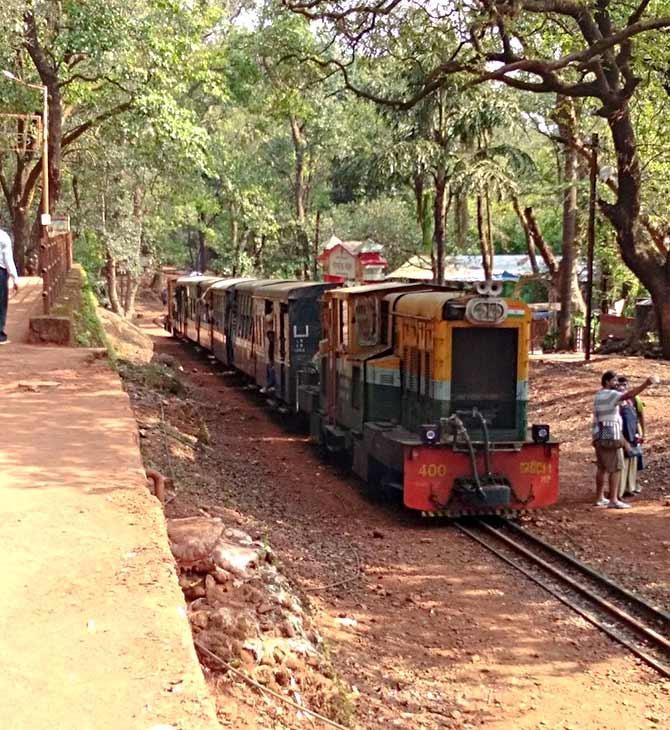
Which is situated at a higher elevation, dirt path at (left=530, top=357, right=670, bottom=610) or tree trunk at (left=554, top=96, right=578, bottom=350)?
tree trunk at (left=554, top=96, right=578, bottom=350)

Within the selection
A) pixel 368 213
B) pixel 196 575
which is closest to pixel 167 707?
pixel 196 575

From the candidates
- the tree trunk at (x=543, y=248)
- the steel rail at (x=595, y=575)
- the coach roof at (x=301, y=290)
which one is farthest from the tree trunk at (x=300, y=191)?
the steel rail at (x=595, y=575)

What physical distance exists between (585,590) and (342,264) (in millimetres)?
11300

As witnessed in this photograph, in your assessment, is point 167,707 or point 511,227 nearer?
point 167,707

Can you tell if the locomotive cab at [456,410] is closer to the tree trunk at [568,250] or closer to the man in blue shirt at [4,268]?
the man in blue shirt at [4,268]

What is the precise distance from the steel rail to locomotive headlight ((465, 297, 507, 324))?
8.29 feet

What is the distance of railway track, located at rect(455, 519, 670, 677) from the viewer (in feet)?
26.5

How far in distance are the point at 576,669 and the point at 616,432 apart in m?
5.03

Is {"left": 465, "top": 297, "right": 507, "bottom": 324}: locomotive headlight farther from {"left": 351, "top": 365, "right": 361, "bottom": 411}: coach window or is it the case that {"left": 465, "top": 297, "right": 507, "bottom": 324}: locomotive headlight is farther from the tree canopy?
the tree canopy

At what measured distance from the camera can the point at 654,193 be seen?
24453 millimetres

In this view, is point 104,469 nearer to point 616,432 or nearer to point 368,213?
point 616,432

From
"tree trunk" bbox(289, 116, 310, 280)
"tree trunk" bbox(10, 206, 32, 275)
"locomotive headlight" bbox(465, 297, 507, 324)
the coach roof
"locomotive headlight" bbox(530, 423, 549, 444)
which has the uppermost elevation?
"tree trunk" bbox(289, 116, 310, 280)

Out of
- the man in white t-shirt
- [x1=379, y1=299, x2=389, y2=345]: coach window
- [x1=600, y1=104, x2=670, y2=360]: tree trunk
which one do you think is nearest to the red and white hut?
[x1=379, y1=299, x2=389, y2=345]: coach window

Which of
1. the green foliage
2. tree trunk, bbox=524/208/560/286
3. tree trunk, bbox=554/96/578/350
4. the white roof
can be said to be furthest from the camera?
the white roof
